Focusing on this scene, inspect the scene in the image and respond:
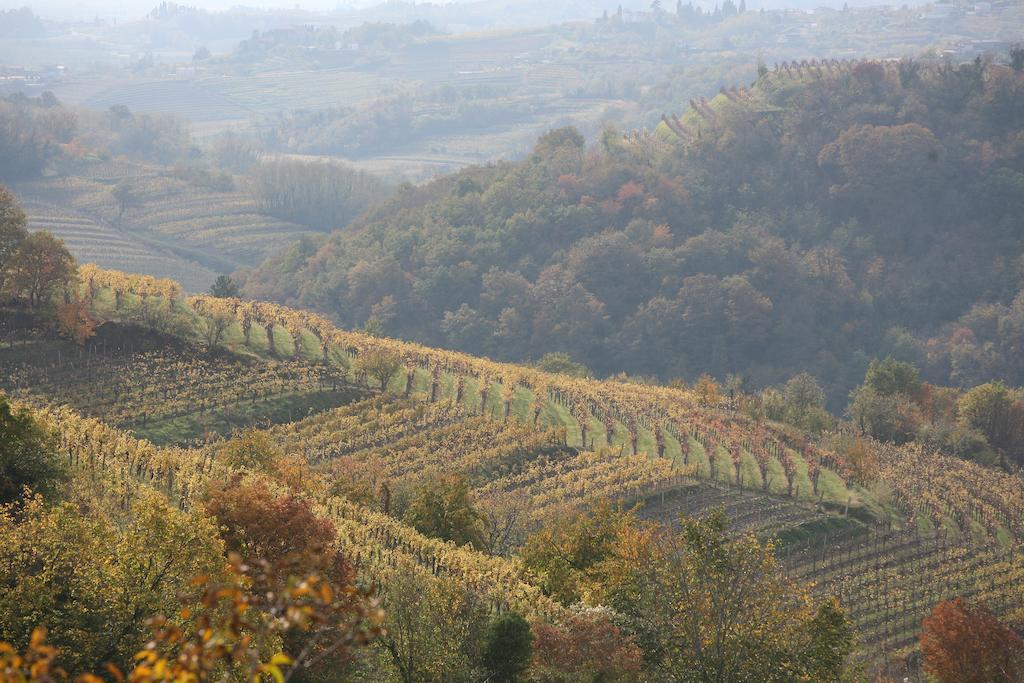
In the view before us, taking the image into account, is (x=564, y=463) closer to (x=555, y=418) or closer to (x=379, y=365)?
(x=555, y=418)

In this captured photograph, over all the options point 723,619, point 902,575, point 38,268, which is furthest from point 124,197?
point 723,619

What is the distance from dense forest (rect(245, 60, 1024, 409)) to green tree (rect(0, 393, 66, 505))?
109828 millimetres

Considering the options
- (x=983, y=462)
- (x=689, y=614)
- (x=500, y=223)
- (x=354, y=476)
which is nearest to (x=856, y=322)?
(x=500, y=223)

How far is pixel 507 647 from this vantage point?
33.1 m

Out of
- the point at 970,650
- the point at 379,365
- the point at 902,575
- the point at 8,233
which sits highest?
the point at 8,233

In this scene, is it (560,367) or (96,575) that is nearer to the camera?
(96,575)

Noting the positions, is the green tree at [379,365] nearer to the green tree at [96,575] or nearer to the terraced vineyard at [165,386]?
the terraced vineyard at [165,386]

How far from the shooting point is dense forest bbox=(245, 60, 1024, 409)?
491 feet

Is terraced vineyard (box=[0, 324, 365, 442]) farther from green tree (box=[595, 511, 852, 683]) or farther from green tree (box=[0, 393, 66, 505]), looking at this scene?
green tree (box=[595, 511, 852, 683])

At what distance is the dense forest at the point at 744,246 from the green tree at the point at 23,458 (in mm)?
109828

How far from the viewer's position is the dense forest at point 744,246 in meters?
150

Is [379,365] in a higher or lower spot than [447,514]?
lower

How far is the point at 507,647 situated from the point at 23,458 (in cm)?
1853

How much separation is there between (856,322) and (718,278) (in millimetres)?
20190
